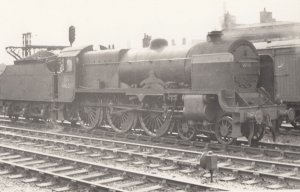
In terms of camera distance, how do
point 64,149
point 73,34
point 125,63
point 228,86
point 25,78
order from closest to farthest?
point 228,86
point 64,149
point 125,63
point 25,78
point 73,34

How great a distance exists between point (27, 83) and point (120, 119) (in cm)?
582

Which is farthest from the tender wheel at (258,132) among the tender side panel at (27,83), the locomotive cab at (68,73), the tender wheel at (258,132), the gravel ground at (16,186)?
the tender side panel at (27,83)

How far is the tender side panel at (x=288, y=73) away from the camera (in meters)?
14.1

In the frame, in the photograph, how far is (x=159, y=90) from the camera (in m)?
12.2

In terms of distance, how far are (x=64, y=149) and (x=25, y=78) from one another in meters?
7.70

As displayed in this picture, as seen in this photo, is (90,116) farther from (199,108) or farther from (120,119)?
(199,108)

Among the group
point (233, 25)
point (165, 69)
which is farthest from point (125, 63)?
point (233, 25)

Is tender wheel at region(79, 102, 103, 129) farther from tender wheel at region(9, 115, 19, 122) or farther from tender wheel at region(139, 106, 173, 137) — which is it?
tender wheel at region(9, 115, 19, 122)

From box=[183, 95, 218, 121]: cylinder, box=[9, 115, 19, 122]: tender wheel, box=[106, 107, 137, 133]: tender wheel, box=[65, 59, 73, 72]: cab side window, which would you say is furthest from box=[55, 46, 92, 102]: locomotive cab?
box=[183, 95, 218, 121]: cylinder

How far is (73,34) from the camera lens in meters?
19.2

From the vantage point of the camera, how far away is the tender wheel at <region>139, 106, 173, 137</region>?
40.0 feet

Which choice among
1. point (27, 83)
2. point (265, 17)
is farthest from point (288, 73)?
point (265, 17)

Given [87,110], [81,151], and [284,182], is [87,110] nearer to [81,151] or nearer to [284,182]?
[81,151]

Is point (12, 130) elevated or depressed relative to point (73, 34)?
depressed
